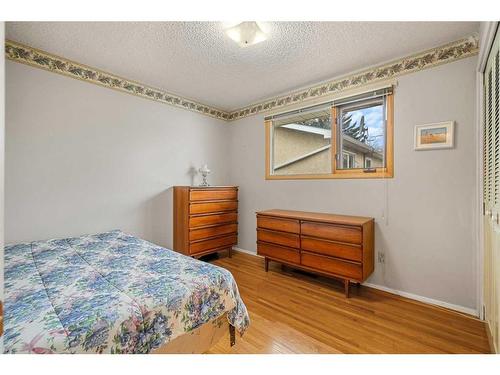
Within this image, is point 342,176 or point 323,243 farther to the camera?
point 342,176

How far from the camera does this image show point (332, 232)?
95.4 inches

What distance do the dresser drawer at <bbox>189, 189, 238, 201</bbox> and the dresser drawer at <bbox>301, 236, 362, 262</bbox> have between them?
1.39m

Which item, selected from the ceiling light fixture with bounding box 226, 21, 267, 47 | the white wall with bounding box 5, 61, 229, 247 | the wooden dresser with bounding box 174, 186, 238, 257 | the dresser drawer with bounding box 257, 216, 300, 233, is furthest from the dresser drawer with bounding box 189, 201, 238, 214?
the ceiling light fixture with bounding box 226, 21, 267, 47

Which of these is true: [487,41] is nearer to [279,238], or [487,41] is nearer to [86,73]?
[279,238]

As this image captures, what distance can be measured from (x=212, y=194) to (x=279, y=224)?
1095 millimetres

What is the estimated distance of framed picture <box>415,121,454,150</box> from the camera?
82.4 inches

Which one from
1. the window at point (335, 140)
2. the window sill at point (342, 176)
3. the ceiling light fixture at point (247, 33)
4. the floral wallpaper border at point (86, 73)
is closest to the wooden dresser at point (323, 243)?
the window sill at point (342, 176)

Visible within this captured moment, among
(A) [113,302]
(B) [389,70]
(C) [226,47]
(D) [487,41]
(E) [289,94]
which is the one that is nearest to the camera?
(A) [113,302]

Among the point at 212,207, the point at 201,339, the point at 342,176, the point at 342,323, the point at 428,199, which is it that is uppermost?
the point at 342,176

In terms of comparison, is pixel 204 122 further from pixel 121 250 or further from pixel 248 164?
pixel 121 250

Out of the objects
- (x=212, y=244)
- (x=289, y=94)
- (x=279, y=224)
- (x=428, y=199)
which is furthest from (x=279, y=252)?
(x=289, y=94)

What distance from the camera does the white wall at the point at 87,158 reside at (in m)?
2.20
